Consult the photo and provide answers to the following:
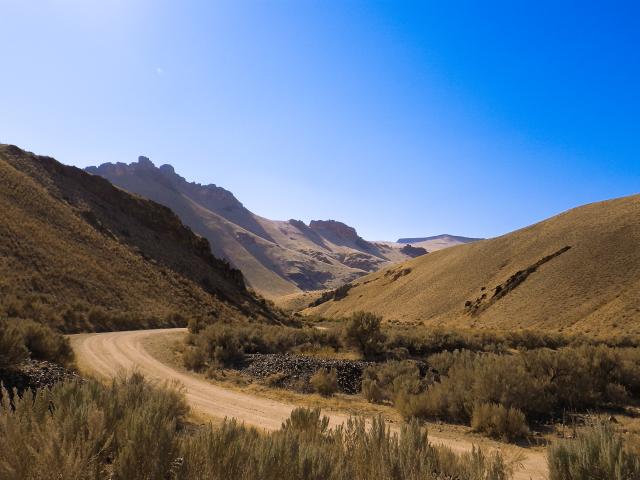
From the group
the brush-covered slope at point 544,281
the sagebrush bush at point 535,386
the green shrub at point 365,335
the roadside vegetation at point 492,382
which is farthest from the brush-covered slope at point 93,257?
the brush-covered slope at point 544,281

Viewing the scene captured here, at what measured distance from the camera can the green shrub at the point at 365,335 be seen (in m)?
19.8

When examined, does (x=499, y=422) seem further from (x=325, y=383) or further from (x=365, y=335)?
(x=365, y=335)

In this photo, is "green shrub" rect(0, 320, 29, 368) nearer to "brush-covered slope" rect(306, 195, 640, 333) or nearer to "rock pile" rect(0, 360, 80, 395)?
"rock pile" rect(0, 360, 80, 395)

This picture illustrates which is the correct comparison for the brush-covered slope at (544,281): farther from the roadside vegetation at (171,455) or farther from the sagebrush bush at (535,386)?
the roadside vegetation at (171,455)

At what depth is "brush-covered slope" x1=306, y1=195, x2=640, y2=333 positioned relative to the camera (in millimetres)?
39406

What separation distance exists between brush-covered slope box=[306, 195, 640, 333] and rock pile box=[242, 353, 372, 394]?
2822 centimetres

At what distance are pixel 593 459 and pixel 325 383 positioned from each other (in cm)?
965

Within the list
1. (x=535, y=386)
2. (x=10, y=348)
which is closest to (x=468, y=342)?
(x=535, y=386)

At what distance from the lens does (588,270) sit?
4481 centimetres

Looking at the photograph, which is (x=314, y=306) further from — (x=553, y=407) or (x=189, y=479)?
(x=189, y=479)

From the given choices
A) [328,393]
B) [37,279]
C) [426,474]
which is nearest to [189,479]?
[426,474]

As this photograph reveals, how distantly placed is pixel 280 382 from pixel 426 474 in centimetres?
1141

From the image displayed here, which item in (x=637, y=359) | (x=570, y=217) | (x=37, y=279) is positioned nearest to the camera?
(x=637, y=359)

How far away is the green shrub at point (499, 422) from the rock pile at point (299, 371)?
5.28 metres
